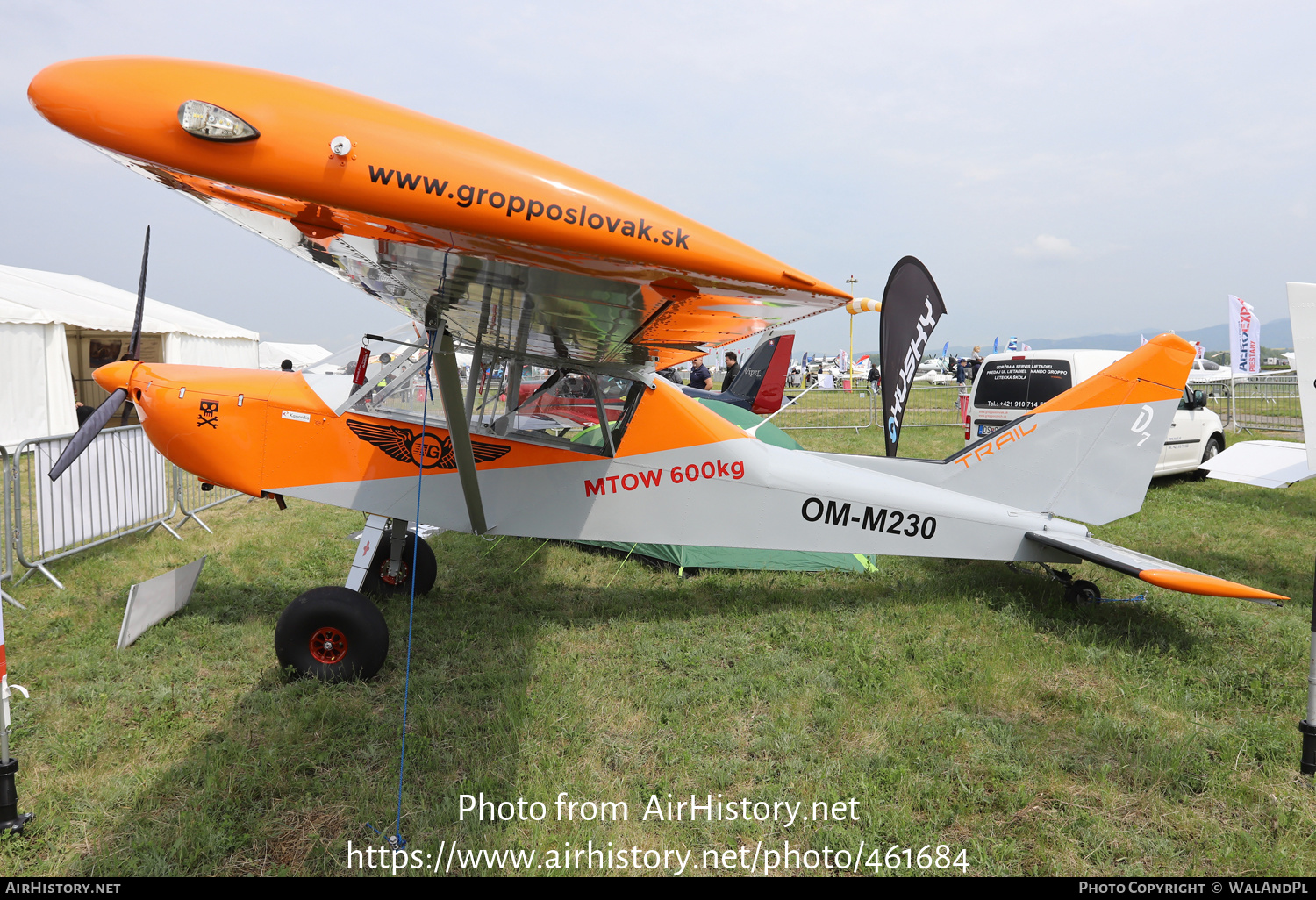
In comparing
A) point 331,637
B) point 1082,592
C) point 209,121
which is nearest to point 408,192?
point 209,121

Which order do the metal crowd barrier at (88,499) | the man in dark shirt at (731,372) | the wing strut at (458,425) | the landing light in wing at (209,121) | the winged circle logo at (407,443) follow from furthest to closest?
the man in dark shirt at (731,372) → the metal crowd barrier at (88,499) → the winged circle logo at (407,443) → the wing strut at (458,425) → the landing light in wing at (209,121)

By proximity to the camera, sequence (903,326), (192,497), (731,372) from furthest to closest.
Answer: (731,372) → (192,497) → (903,326)

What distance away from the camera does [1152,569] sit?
4242 millimetres

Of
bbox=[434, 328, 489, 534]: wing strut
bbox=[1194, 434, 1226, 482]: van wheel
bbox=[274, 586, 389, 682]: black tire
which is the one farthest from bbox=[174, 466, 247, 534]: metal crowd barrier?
bbox=[1194, 434, 1226, 482]: van wheel

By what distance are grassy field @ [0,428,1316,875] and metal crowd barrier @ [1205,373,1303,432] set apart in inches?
551

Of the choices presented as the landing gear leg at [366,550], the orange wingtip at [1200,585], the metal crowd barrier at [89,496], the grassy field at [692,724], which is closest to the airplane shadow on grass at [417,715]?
the grassy field at [692,724]

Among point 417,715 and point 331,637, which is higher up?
point 331,637

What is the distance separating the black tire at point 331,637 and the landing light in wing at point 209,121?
2.69 meters

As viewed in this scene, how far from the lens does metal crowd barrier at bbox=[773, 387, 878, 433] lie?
65.8 ft

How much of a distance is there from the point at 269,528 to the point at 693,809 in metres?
6.64

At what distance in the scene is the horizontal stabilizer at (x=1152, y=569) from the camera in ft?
12.5

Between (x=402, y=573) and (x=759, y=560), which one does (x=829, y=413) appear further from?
(x=402, y=573)

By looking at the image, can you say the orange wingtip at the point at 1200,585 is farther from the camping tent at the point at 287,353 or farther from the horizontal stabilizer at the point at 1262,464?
the camping tent at the point at 287,353

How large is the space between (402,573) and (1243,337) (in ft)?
74.5
